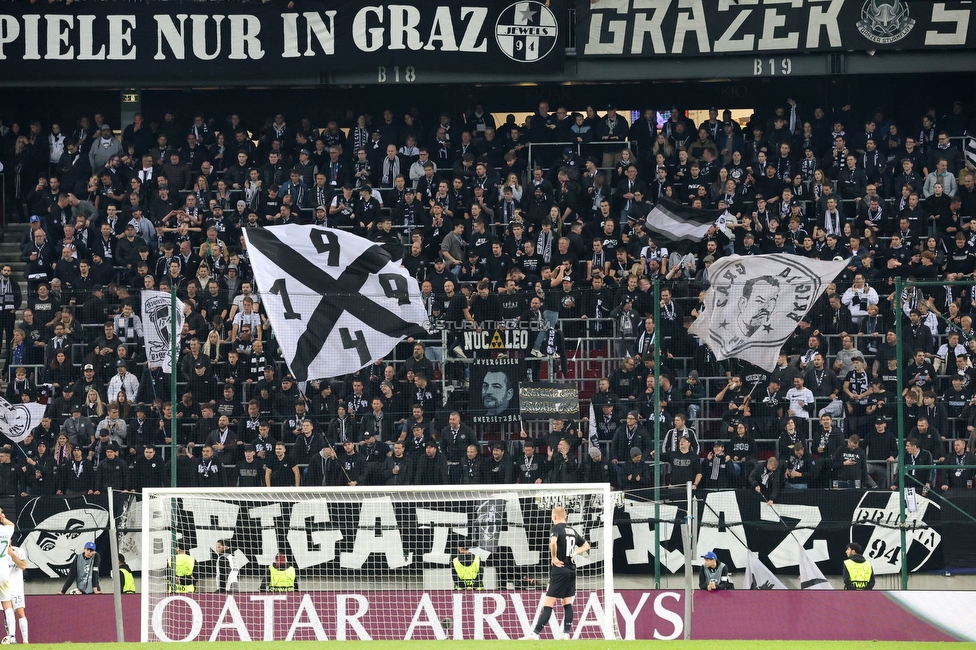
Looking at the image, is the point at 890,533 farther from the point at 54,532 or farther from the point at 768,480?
the point at 54,532

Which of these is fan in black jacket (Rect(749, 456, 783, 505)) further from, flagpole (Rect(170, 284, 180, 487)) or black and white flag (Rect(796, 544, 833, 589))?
flagpole (Rect(170, 284, 180, 487))

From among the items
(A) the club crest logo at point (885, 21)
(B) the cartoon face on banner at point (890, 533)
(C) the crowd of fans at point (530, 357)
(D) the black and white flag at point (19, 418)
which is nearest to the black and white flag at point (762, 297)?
(C) the crowd of fans at point (530, 357)

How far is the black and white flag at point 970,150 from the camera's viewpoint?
26453 millimetres

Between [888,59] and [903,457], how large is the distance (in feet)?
39.6

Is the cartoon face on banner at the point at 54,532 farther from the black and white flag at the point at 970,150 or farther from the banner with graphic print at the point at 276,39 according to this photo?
the black and white flag at the point at 970,150

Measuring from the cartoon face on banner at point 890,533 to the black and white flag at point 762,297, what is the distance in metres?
2.45

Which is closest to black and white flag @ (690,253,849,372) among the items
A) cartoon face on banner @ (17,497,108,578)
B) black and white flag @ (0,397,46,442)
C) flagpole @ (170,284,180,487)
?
flagpole @ (170,284,180,487)

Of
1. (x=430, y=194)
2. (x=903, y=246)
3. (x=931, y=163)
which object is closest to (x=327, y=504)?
(x=430, y=194)

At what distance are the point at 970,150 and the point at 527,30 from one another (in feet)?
Result: 29.7

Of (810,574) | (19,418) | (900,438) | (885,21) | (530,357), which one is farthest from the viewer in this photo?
(885,21)

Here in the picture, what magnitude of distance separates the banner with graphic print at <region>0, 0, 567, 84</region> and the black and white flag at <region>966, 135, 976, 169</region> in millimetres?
8215

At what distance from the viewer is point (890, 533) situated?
17.4 metres

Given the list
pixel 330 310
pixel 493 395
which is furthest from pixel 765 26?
pixel 330 310

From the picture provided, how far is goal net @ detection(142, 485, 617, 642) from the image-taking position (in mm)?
15258
